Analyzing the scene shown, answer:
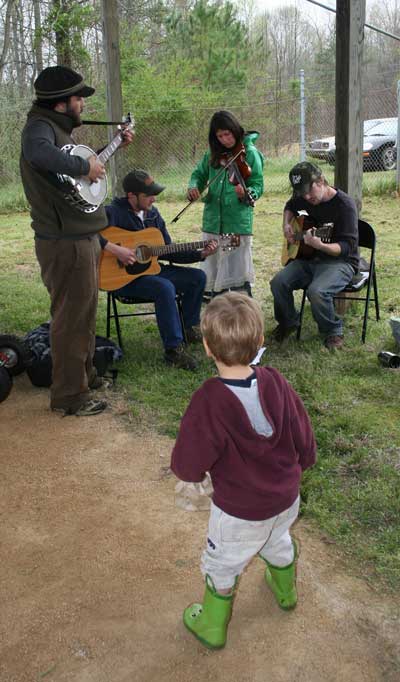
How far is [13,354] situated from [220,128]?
2.31 meters

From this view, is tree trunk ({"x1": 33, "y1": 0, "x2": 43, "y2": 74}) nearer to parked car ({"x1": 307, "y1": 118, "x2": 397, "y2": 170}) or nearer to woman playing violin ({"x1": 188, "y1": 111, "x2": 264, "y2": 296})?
parked car ({"x1": 307, "y1": 118, "x2": 397, "y2": 170})

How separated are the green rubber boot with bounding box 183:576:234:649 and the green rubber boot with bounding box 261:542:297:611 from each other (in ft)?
0.64

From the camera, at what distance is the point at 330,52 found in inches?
747

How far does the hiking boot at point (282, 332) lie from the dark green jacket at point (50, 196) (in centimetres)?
189

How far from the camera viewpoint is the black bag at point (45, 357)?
4.27m

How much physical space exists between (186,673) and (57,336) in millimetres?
2193

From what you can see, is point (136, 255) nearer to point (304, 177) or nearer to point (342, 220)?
point (304, 177)

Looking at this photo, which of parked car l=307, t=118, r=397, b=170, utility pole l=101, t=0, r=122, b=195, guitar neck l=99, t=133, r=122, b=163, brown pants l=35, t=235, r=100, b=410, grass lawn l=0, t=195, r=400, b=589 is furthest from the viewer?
parked car l=307, t=118, r=397, b=170

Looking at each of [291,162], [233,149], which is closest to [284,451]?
[233,149]

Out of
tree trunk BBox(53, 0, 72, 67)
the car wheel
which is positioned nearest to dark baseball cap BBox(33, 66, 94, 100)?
the car wheel

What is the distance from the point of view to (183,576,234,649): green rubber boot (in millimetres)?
2027

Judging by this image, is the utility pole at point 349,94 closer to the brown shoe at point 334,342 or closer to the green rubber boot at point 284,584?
the brown shoe at point 334,342

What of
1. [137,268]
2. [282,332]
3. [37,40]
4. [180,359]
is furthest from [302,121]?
[180,359]

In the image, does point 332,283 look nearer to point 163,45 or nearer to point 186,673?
point 186,673
